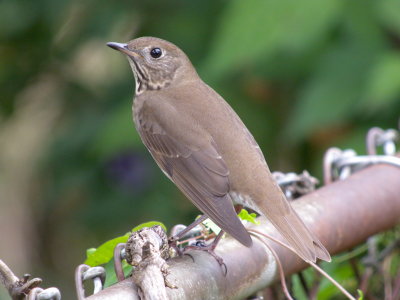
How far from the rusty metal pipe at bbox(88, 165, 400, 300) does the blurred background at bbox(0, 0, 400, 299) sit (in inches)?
43.6

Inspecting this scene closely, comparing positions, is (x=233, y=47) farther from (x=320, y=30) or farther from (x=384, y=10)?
(x=384, y=10)

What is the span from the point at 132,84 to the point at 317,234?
234 cm

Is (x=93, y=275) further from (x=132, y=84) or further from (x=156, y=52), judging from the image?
(x=132, y=84)

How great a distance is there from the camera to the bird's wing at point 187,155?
9.95 feet

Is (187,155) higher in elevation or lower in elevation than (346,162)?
higher

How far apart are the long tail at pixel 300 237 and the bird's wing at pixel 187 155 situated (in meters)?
0.19

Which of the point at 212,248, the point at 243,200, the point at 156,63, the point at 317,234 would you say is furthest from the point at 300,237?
the point at 156,63

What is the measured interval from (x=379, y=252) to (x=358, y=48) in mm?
1254

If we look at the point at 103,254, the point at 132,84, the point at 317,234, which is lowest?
the point at 317,234

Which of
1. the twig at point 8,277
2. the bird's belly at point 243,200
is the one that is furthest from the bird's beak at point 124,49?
the twig at point 8,277

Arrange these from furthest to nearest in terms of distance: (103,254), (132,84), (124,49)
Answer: (132,84) < (124,49) < (103,254)

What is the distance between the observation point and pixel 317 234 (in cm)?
267

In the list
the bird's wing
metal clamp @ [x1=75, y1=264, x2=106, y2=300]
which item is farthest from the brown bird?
metal clamp @ [x1=75, y1=264, x2=106, y2=300]

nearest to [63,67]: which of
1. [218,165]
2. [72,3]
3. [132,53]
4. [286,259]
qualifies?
[72,3]
